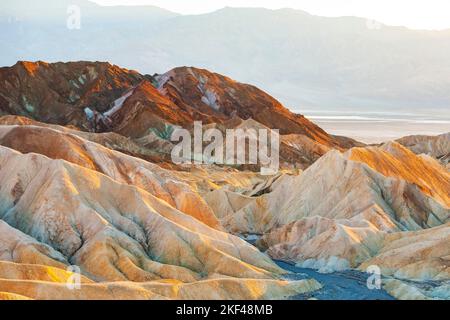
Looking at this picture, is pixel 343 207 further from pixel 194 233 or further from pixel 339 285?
pixel 194 233

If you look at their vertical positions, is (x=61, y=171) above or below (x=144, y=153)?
above

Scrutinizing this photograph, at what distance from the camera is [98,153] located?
340ft

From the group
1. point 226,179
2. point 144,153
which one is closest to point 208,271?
point 226,179

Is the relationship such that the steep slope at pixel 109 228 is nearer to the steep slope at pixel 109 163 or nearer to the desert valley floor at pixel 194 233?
the desert valley floor at pixel 194 233

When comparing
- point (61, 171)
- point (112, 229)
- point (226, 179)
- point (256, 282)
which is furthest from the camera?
point (226, 179)

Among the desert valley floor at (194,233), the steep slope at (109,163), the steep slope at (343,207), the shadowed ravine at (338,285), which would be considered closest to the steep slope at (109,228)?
the desert valley floor at (194,233)

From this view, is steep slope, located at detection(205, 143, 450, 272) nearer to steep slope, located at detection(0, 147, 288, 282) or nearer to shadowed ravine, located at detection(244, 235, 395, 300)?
shadowed ravine, located at detection(244, 235, 395, 300)

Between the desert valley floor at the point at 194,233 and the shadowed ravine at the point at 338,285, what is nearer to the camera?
the desert valley floor at the point at 194,233

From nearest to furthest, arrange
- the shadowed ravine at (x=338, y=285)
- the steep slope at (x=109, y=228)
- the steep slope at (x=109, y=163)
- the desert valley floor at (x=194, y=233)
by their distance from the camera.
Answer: the desert valley floor at (x=194, y=233)
the steep slope at (x=109, y=228)
the shadowed ravine at (x=338, y=285)
the steep slope at (x=109, y=163)

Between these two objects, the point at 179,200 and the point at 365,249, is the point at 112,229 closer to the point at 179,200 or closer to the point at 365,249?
the point at 179,200

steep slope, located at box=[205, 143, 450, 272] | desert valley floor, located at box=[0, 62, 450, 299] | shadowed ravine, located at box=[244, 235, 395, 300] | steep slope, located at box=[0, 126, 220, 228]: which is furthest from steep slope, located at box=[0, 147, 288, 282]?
steep slope, located at box=[205, 143, 450, 272]

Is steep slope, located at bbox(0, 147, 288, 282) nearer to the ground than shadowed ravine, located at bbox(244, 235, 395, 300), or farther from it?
farther from it

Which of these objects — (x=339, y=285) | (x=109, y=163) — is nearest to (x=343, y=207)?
(x=339, y=285)
